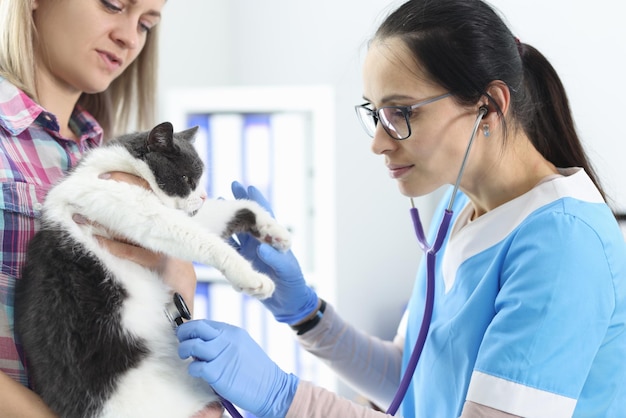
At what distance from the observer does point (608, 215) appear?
3.51 feet

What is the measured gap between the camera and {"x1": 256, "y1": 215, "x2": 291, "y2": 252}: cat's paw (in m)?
1.14

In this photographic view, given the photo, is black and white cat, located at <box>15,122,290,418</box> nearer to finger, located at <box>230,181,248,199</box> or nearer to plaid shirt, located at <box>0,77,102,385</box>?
plaid shirt, located at <box>0,77,102,385</box>

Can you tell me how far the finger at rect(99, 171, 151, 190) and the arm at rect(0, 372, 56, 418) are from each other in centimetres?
38

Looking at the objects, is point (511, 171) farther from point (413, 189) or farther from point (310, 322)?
point (310, 322)

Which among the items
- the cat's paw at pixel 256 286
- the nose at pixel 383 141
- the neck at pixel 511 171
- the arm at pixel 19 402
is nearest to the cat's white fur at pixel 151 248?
the cat's paw at pixel 256 286

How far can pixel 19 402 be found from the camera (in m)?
0.89

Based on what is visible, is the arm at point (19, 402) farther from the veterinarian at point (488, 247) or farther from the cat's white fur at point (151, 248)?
the veterinarian at point (488, 247)

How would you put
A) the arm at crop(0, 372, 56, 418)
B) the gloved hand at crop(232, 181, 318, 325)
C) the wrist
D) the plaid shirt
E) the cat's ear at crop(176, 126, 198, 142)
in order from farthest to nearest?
1. the wrist
2. the gloved hand at crop(232, 181, 318, 325)
3. the cat's ear at crop(176, 126, 198, 142)
4. the plaid shirt
5. the arm at crop(0, 372, 56, 418)

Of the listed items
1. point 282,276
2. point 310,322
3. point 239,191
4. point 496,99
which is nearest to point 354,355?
point 310,322

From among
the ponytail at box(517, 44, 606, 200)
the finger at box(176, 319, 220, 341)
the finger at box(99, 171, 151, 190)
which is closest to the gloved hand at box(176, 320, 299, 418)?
the finger at box(176, 319, 220, 341)

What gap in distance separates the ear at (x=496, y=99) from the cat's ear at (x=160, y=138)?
0.61 metres

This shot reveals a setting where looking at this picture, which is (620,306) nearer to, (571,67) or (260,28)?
(571,67)

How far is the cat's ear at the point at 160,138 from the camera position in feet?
3.43

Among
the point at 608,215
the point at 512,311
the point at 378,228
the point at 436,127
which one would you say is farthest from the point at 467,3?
the point at 378,228
